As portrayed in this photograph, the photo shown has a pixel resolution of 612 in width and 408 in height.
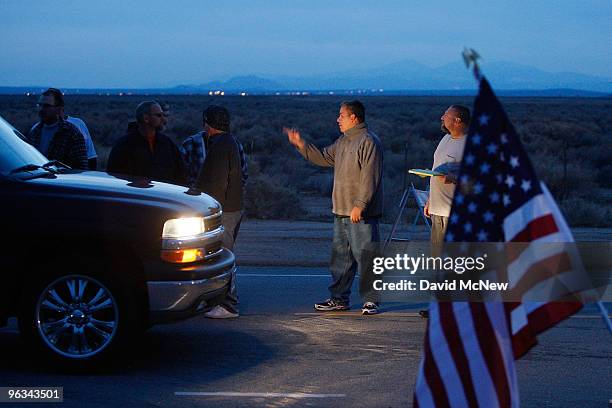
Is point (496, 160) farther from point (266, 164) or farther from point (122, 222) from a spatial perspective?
point (266, 164)

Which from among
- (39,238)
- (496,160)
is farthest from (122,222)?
(496,160)

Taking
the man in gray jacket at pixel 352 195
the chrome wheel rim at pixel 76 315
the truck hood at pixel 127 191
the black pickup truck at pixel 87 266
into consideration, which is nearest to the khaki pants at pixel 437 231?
the man in gray jacket at pixel 352 195

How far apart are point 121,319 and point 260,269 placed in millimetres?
5486

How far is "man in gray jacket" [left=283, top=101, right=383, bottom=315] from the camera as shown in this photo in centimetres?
920

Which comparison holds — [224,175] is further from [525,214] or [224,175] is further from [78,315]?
[525,214]

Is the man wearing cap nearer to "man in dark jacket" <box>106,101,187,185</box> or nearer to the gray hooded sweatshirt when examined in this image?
"man in dark jacket" <box>106,101,187,185</box>

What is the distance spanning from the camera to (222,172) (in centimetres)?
909

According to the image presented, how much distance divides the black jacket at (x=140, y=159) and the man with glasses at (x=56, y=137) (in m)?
1.11

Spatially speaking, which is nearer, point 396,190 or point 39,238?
point 39,238

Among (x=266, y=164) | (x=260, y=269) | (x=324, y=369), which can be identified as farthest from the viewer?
(x=266, y=164)

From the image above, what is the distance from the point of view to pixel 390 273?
38.4 ft

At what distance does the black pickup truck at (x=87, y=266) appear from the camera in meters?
7.03

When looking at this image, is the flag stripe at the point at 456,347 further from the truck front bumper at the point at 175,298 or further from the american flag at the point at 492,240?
the truck front bumper at the point at 175,298

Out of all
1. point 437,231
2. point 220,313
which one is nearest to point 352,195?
point 437,231
